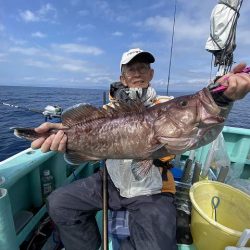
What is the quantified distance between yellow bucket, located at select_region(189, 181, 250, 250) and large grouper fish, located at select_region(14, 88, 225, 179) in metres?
0.87

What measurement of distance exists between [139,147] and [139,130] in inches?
7.1

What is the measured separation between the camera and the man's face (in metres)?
3.20

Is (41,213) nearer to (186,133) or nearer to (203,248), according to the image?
(203,248)

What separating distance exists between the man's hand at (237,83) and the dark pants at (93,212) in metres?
1.51

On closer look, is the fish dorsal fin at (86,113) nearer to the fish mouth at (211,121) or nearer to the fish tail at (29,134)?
the fish tail at (29,134)

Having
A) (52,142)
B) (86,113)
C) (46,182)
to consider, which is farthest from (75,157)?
(46,182)

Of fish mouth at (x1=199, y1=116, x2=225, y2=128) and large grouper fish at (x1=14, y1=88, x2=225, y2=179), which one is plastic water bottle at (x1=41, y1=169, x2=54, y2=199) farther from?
fish mouth at (x1=199, y1=116, x2=225, y2=128)

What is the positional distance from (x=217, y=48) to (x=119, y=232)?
3.67 metres

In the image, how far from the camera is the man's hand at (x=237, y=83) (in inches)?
71.9

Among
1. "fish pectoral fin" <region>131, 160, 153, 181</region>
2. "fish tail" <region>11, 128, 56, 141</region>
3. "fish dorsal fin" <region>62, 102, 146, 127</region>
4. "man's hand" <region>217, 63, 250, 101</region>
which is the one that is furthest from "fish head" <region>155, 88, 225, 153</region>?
"fish tail" <region>11, 128, 56, 141</region>

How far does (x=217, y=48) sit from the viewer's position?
4.12 metres

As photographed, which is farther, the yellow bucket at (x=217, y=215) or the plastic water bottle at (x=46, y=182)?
the plastic water bottle at (x=46, y=182)

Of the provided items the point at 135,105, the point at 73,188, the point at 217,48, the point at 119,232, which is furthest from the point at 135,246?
the point at 217,48

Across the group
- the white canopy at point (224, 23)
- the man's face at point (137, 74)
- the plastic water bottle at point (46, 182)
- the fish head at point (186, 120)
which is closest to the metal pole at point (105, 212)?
the fish head at point (186, 120)
